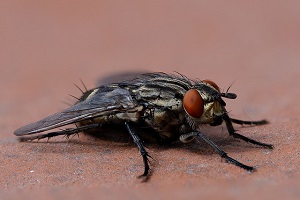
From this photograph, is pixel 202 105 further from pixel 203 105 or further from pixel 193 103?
pixel 193 103

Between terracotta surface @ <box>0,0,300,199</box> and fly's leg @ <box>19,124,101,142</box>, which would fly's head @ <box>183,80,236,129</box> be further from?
fly's leg @ <box>19,124,101,142</box>

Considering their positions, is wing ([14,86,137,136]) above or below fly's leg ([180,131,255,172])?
above

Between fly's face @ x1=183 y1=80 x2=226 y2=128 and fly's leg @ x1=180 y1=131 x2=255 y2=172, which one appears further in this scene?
fly's face @ x1=183 y1=80 x2=226 y2=128

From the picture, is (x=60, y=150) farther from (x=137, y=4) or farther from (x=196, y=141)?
(x=137, y=4)

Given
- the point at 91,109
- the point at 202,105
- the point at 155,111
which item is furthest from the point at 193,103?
the point at 91,109

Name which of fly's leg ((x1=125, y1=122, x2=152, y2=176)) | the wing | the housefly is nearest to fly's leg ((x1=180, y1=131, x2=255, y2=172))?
the housefly

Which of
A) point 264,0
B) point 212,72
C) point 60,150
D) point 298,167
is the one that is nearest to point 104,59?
point 212,72

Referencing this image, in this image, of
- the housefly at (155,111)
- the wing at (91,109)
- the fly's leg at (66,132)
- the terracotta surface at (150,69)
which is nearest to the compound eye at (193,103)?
the housefly at (155,111)
